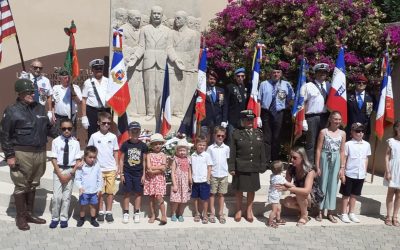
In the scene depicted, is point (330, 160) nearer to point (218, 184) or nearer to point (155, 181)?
point (218, 184)

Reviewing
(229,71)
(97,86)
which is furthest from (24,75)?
(229,71)

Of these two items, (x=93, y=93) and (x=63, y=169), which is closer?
(x=63, y=169)

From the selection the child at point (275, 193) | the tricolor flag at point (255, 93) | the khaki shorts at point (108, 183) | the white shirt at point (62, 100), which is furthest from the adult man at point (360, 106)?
the white shirt at point (62, 100)

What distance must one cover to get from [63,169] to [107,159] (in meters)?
0.55

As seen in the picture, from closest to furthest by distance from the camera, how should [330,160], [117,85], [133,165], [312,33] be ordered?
[133,165] → [330,160] → [117,85] → [312,33]

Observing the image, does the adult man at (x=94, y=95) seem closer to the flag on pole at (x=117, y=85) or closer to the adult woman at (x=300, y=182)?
the flag on pole at (x=117, y=85)

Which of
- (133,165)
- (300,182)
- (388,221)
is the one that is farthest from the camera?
(388,221)

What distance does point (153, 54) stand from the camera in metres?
8.37

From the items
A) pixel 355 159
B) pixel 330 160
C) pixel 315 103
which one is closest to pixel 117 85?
pixel 315 103

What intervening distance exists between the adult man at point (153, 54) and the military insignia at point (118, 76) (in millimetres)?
1652

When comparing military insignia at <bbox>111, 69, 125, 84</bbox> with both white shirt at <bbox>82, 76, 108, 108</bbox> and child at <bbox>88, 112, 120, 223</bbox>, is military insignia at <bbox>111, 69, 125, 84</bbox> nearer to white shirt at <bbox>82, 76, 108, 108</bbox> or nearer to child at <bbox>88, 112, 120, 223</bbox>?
white shirt at <bbox>82, 76, 108, 108</bbox>

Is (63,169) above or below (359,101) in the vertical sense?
below

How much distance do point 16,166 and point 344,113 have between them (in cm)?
466

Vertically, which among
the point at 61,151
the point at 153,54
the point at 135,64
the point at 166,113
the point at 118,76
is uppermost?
the point at 153,54
